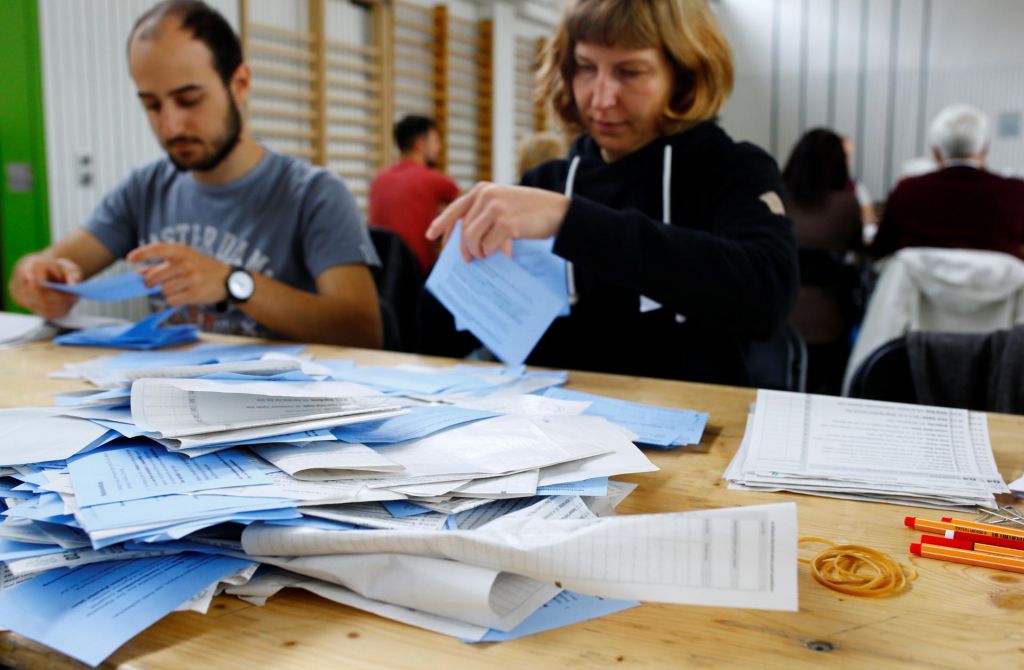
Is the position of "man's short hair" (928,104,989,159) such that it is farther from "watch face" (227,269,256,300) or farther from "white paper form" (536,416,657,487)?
"white paper form" (536,416,657,487)

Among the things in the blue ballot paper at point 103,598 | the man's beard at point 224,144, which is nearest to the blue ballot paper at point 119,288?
the man's beard at point 224,144

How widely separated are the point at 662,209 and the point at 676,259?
1.01 ft

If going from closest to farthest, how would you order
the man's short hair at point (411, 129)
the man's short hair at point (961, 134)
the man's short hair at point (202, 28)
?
the man's short hair at point (202, 28)
the man's short hair at point (961, 134)
the man's short hair at point (411, 129)

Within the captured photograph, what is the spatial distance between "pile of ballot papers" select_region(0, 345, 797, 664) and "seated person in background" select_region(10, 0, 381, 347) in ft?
3.00

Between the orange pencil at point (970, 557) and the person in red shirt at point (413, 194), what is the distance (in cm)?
399

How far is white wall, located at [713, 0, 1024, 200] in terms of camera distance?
705 cm

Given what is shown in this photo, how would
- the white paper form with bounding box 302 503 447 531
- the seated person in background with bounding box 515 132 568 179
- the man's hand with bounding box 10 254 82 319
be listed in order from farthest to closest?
the seated person in background with bounding box 515 132 568 179 < the man's hand with bounding box 10 254 82 319 < the white paper form with bounding box 302 503 447 531

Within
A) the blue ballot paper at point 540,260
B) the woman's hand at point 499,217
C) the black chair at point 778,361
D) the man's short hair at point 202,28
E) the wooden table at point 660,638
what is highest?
the man's short hair at point 202,28

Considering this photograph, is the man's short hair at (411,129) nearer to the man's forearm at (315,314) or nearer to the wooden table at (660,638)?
the man's forearm at (315,314)

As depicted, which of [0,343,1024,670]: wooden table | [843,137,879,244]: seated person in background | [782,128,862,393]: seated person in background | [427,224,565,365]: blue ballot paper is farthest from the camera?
[843,137,879,244]: seated person in background

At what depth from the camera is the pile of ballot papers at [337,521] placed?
0.51m

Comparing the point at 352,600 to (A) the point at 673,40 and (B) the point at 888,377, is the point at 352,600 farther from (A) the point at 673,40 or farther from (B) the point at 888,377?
(A) the point at 673,40

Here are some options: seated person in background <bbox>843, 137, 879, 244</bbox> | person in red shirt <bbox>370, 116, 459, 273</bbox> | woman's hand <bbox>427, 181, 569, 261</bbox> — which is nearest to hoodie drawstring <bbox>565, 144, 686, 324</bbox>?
woman's hand <bbox>427, 181, 569, 261</bbox>

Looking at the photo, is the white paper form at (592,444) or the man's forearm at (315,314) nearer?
the white paper form at (592,444)
